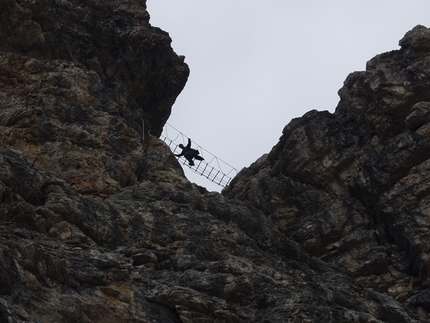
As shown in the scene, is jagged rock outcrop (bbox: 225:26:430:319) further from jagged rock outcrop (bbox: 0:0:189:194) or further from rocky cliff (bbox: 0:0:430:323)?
jagged rock outcrop (bbox: 0:0:189:194)

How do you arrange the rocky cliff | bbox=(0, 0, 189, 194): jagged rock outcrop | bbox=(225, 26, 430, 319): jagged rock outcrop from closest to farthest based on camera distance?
the rocky cliff → bbox=(0, 0, 189, 194): jagged rock outcrop → bbox=(225, 26, 430, 319): jagged rock outcrop

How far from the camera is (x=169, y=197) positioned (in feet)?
90.1

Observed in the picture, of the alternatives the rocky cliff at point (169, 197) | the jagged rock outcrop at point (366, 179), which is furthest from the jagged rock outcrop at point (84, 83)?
the jagged rock outcrop at point (366, 179)

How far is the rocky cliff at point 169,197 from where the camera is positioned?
1847 cm

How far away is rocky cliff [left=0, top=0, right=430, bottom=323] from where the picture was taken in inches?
727

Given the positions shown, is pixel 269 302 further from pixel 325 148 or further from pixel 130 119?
pixel 325 148

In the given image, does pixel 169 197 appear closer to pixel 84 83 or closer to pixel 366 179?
pixel 84 83

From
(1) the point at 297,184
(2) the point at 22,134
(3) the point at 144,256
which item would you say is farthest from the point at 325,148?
(3) the point at 144,256

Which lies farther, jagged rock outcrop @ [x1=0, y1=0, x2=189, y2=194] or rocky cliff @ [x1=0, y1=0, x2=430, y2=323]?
jagged rock outcrop @ [x1=0, y1=0, x2=189, y2=194]

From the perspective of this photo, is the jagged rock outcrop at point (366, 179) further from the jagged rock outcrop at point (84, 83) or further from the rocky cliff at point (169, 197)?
the jagged rock outcrop at point (84, 83)

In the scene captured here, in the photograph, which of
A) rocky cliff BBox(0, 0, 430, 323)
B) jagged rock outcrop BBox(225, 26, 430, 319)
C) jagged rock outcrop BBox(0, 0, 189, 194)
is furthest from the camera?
jagged rock outcrop BBox(225, 26, 430, 319)

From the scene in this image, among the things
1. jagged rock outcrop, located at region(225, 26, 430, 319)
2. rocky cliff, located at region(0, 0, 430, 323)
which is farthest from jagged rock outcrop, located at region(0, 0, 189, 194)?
jagged rock outcrop, located at region(225, 26, 430, 319)

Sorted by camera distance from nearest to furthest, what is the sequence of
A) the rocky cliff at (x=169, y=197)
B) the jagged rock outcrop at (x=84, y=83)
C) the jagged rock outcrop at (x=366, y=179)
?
the rocky cliff at (x=169, y=197) → the jagged rock outcrop at (x=84, y=83) → the jagged rock outcrop at (x=366, y=179)

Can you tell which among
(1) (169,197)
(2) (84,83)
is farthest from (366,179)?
(2) (84,83)
